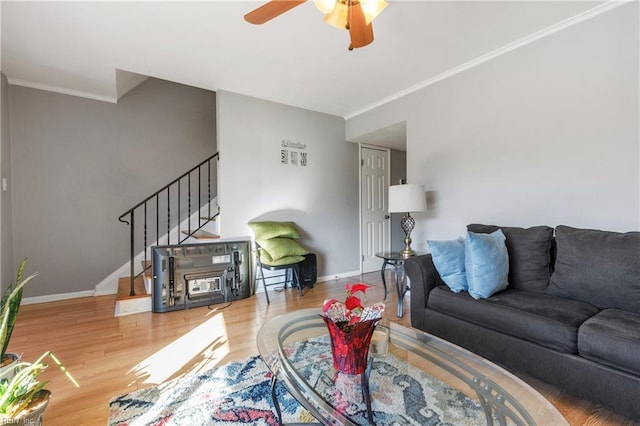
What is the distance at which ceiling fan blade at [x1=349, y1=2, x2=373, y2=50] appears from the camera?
1.68 metres

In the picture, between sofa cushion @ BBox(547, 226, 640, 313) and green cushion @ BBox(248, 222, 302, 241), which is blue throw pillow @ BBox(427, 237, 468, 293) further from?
green cushion @ BBox(248, 222, 302, 241)

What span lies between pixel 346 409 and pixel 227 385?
970mm

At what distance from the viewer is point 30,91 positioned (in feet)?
10.8

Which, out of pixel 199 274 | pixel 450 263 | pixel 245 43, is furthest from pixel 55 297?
pixel 450 263

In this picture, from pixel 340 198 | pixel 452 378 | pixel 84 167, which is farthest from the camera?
pixel 340 198

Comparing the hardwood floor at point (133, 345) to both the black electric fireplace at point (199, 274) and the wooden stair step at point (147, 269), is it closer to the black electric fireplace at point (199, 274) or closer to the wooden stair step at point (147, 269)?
the black electric fireplace at point (199, 274)

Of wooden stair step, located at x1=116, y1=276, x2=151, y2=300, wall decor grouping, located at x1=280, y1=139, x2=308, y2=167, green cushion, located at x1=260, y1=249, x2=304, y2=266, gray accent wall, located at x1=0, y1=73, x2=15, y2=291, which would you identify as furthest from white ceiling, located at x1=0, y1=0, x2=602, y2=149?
wooden stair step, located at x1=116, y1=276, x2=151, y2=300

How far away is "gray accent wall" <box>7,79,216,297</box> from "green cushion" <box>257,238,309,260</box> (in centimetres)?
196

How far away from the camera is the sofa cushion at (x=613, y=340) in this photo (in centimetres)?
131

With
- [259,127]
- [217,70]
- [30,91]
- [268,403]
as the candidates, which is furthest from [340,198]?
[30,91]

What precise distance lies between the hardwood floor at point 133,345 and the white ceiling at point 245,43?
8.16ft

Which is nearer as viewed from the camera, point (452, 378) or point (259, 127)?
point (452, 378)

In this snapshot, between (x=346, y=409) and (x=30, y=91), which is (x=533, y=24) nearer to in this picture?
(x=346, y=409)

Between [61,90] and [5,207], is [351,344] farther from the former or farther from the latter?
[61,90]
